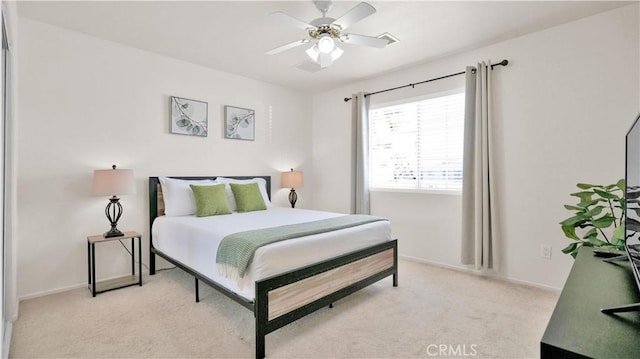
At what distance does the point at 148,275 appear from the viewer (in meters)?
3.41

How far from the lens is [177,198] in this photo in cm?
336

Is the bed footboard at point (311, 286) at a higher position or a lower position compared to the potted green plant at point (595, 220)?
lower

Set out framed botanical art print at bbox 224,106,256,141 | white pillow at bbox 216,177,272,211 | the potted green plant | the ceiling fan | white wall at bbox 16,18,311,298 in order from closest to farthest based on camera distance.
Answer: the potted green plant, the ceiling fan, white wall at bbox 16,18,311,298, white pillow at bbox 216,177,272,211, framed botanical art print at bbox 224,106,256,141

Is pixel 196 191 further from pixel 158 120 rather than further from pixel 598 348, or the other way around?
pixel 598 348

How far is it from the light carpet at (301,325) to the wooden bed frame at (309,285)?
17 centimetres

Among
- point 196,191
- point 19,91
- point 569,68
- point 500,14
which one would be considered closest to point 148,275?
point 196,191

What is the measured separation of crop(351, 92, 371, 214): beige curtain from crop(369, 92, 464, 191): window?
4.8 inches

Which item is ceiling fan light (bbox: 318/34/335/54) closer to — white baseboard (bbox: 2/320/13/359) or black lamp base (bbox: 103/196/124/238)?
black lamp base (bbox: 103/196/124/238)

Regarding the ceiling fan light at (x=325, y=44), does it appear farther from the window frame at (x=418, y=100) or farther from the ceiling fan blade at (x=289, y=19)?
the window frame at (x=418, y=100)

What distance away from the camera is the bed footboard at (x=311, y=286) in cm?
191

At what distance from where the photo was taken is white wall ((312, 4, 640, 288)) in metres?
2.65

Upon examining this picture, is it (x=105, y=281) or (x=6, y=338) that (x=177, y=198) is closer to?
(x=105, y=281)

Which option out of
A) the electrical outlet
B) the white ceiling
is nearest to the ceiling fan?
the white ceiling

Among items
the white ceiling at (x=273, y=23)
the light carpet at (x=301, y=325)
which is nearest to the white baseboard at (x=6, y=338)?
the light carpet at (x=301, y=325)
